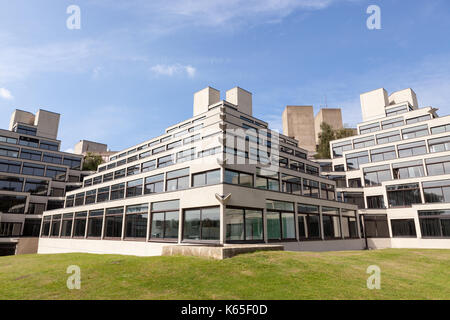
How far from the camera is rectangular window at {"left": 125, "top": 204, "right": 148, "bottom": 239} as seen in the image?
31.0 m

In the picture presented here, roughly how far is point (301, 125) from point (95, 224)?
8822 cm

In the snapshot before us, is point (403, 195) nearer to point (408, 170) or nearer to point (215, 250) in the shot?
point (408, 170)

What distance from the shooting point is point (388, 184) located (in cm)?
4484

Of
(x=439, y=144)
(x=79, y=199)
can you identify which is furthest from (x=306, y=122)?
(x=79, y=199)

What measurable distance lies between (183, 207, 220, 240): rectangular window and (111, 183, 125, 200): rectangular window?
16766 mm

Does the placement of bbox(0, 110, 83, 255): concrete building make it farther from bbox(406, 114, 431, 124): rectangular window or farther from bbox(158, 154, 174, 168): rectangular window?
bbox(406, 114, 431, 124): rectangular window

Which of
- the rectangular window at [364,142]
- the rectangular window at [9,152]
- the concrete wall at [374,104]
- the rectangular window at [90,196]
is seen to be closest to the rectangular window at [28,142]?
the rectangular window at [9,152]

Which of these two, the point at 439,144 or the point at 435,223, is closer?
the point at 435,223

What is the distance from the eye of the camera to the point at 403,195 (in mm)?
43250

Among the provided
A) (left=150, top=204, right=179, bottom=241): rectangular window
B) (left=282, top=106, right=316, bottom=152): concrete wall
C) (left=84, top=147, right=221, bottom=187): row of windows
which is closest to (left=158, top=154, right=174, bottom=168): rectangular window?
(left=84, top=147, right=221, bottom=187): row of windows

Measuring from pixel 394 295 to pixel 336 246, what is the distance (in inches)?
1006

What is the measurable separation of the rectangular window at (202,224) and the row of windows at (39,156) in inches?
2151

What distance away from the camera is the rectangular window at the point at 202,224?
23.4 m

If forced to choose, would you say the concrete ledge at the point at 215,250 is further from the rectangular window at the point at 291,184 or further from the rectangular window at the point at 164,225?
the rectangular window at the point at 291,184
